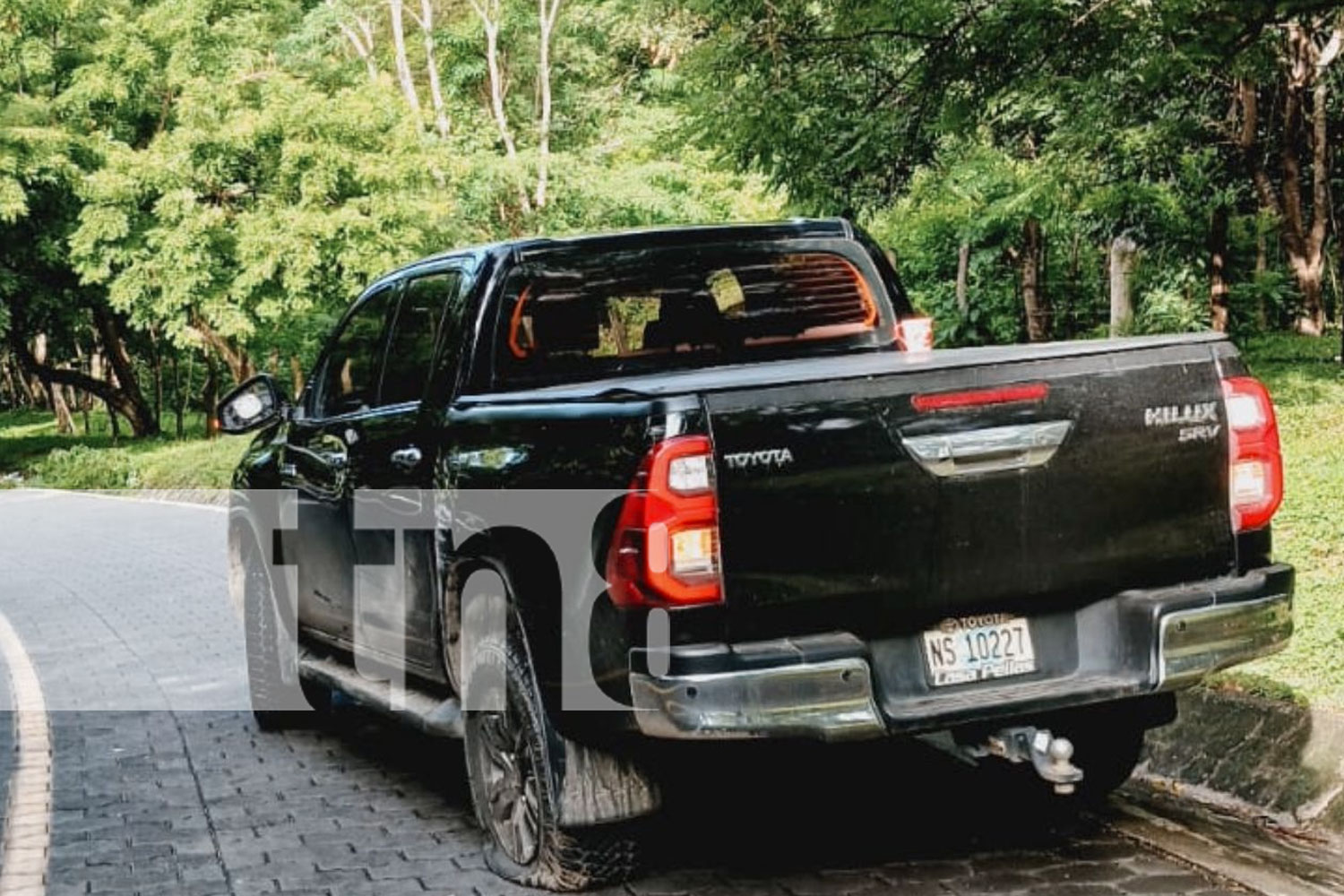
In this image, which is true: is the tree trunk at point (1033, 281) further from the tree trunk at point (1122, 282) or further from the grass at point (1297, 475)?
the grass at point (1297, 475)

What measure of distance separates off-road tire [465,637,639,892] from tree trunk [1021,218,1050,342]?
79.3 feet

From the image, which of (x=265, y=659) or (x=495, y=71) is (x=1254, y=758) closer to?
(x=265, y=659)

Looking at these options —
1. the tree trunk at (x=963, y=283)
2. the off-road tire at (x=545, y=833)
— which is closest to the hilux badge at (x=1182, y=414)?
the off-road tire at (x=545, y=833)

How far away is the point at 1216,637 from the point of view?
4.41 meters

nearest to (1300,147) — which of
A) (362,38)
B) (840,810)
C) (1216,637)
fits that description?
(840,810)

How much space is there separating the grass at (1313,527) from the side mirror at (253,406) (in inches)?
171

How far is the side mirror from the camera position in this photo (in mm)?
7094

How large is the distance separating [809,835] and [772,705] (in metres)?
1.60

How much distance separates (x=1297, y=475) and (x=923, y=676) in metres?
7.46

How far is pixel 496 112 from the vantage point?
115 ft

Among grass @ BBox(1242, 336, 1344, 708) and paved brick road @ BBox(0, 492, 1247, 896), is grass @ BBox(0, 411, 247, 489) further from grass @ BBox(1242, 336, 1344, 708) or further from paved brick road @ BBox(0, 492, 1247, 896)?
paved brick road @ BBox(0, 492, 1247, 896)

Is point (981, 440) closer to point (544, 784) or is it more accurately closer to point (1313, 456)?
point (544, 784)

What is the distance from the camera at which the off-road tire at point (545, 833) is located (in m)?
4.64

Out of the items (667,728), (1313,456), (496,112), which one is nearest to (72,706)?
(667,728)
